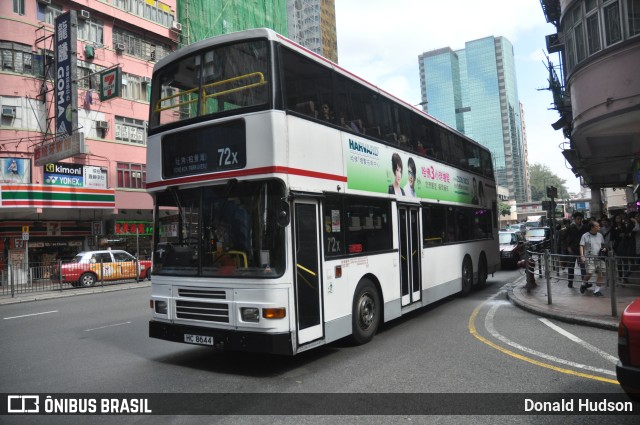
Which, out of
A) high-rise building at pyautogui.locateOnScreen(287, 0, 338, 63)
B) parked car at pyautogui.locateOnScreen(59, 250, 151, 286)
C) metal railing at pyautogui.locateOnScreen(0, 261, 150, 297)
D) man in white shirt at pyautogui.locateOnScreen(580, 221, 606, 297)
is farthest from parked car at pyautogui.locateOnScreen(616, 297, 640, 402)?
high-rise building at pyautogui.locateOnScreen(287, 0, 338, 63)

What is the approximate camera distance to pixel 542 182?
13425 centimetres

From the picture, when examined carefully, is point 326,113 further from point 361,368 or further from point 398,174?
point 361,368

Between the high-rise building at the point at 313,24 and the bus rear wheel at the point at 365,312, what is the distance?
10108 cm

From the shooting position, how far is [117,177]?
28594mm

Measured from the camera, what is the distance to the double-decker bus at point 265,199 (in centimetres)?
568

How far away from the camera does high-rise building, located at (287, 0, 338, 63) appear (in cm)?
10288

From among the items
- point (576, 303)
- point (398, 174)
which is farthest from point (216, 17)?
point (576, 303)

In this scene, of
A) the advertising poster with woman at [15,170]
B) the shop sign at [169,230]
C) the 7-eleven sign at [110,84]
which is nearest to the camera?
the shop sign at [169,230]

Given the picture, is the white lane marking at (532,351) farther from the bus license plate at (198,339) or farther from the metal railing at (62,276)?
the metal railing at (62,276)

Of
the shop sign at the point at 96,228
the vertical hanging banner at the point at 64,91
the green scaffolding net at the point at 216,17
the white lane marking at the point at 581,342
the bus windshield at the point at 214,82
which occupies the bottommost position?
the white lane marking at the point at 581,342

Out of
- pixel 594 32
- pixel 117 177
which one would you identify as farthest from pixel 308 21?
pixel 594 32

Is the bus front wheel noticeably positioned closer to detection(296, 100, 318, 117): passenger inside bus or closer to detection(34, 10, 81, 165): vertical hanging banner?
detection(296, 100, 318, 117): passenger inside bus

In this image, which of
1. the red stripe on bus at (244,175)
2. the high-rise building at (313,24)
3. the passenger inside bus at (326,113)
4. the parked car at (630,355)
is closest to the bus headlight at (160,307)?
the red stripe on bus at (244,175)

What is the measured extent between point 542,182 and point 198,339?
145835 mm
